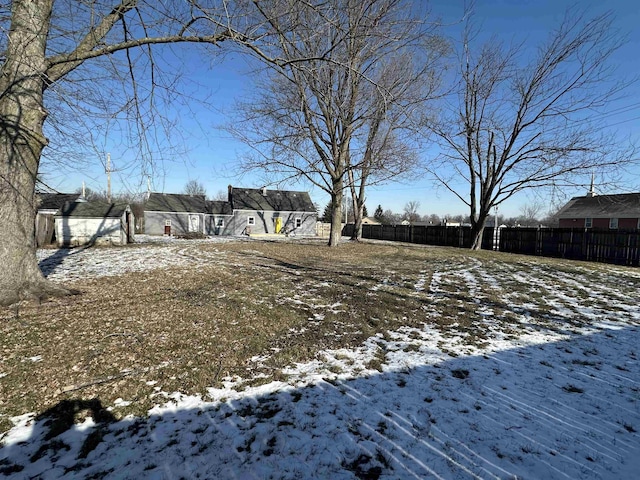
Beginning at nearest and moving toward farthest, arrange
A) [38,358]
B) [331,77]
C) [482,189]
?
[38,358] < [331,77] < [482,189]

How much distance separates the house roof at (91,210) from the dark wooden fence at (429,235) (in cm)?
2216

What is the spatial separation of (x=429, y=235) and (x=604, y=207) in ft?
62.0

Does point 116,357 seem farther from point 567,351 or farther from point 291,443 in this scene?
point 567,351

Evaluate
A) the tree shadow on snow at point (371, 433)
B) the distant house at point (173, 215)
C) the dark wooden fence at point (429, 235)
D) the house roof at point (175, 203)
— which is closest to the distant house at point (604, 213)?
the dark wooden fence at point (429, 235)

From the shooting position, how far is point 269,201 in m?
34.3

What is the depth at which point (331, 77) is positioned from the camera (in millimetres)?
12922

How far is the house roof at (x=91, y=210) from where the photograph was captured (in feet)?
52.4

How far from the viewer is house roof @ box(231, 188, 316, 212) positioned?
3288 cm

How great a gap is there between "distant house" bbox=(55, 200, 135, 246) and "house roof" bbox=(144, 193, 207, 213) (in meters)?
12.8

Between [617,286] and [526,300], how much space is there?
4.12 meters

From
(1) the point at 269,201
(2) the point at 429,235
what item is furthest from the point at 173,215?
(2) the point at 429,235

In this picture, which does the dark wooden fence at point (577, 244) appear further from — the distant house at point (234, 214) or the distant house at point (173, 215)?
the distant house at point (173, 215)

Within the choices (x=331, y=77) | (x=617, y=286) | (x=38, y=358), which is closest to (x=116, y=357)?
(x=38, y=358)

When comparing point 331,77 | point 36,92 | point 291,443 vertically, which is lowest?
point 291,443
